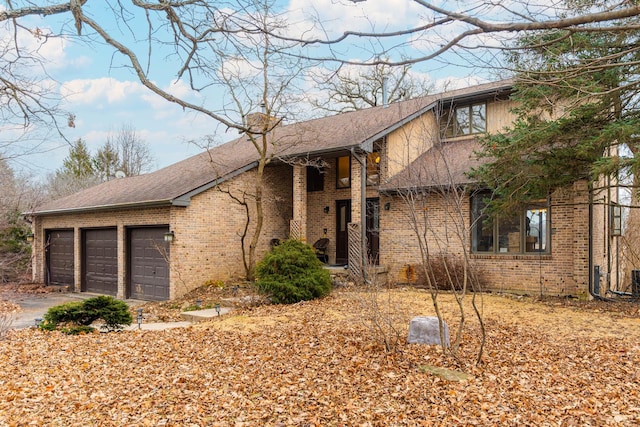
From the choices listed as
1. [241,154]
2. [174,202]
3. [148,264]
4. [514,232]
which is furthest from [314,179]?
[514,232]

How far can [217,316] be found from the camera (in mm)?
9805

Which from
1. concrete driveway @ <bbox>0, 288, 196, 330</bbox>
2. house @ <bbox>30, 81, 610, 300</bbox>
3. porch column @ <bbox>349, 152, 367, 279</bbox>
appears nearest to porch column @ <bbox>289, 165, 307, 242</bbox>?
house @ <bbox>30, 81, 610, 300</bbox>

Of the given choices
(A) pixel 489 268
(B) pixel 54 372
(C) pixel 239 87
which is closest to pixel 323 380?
(B) pixel 54 372

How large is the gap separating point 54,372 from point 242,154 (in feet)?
39.8

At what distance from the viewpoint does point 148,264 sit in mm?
14242

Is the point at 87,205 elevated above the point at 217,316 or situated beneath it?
elevated above

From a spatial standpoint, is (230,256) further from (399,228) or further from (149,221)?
(399,228)

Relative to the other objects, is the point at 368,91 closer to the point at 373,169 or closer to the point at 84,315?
the point at 373,169

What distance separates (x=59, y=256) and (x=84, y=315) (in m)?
11.8

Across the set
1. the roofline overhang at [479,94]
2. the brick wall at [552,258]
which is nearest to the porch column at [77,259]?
the brick wall at [552,258]

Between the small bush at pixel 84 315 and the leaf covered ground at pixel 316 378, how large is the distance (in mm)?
327

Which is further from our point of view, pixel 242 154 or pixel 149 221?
pixel 242 154

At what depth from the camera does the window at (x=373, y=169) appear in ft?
49.5

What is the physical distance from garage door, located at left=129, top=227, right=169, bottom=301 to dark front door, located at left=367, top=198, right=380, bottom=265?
20.4 feet
